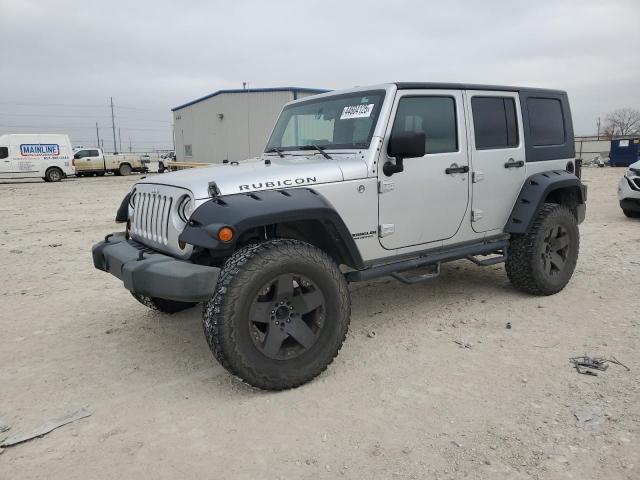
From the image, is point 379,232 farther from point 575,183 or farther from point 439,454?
point 575,183

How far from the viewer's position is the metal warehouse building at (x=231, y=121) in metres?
23.4

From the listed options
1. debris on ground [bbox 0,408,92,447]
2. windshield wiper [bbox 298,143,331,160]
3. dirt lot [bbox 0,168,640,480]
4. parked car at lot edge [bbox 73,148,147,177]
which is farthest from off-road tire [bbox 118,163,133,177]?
debris on ground [bbox 0,408,92,447]

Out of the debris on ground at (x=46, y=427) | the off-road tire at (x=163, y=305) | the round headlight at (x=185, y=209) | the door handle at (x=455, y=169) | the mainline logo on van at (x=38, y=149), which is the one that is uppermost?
the mainline logo on van at (x=38, y=149)

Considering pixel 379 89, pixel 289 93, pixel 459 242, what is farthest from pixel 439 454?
pixel 289 93

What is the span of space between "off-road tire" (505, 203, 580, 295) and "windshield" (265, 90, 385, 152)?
6.49 feet

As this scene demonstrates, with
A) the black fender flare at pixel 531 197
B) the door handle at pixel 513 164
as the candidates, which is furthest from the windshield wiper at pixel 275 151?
the black fender flare at pixel 531 197

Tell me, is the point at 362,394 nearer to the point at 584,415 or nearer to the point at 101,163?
the point at 584,415

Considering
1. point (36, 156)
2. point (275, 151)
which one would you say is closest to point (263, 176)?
point (275, 151)

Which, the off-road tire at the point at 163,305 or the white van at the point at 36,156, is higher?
the white van at the point at 36,156

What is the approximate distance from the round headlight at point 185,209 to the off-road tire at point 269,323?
417 mm

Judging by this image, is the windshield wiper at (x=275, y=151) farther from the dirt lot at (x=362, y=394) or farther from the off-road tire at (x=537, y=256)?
the off-road tire at (x=537, y=256)

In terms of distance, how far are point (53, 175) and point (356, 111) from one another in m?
23.5

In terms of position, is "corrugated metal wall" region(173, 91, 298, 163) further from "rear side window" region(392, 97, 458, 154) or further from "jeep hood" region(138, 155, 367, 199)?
"jeep hood" region(138, 155, 367, 199)

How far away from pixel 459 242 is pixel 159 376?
8.57 feet
